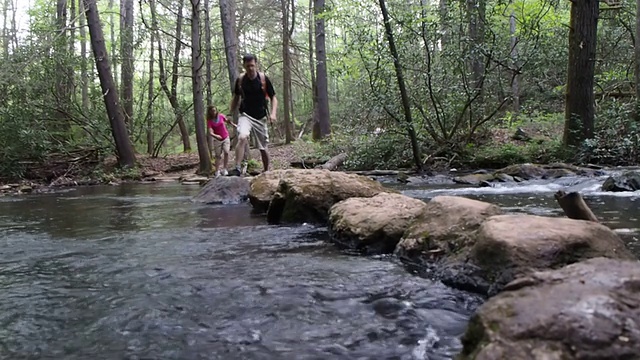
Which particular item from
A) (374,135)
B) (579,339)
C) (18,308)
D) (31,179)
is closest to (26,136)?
(31,179)

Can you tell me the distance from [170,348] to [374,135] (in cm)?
1070

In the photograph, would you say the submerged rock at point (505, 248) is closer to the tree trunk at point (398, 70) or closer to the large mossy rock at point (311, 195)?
the large mossy rock at point (311, 195)

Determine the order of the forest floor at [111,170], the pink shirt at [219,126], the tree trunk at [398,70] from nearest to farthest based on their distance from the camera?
the tree trunk at [398,70] → the pink shirt at [219,126] → the forest floor at [111,170]

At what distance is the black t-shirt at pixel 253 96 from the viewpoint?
8.54m

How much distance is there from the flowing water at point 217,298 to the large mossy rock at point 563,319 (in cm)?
46

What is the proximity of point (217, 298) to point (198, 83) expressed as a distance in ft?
39.9

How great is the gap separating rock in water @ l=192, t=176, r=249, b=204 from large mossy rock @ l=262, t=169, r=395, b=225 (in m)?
2.21

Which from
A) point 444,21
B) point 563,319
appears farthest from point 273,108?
point 563,319

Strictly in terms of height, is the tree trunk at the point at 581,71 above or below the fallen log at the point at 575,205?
above

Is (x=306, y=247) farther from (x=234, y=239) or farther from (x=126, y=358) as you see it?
(x=126, y=358)

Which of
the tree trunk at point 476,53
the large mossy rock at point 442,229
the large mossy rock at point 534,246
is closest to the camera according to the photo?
the large mossy rock at point 534,246

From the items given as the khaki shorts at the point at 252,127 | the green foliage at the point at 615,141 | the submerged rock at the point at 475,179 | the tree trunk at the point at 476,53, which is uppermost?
the tree trunk at the point at 476,53

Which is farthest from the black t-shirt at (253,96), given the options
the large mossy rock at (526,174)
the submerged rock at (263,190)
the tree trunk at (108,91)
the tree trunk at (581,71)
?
the tree trunk at (108,91)

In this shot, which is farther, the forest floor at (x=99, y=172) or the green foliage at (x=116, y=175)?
the green foliage at (x=116, y=175)
